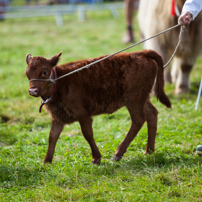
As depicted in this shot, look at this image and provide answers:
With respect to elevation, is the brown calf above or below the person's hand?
below

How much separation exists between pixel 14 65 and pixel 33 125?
4.33 meters

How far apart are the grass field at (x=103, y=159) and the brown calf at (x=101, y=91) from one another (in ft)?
0.89

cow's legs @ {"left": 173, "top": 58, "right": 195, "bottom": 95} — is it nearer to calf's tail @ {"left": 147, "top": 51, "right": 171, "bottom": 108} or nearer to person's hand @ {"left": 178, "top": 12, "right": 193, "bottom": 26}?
calf's tail @ {"left": 147, "top": 51, "right": 171, "bottom": 108}

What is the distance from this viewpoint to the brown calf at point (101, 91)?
420 centimetres

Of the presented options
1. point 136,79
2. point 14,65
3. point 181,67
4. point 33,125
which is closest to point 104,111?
point 136,79

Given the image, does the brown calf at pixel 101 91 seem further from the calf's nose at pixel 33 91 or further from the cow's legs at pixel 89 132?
the calf's nose at pixel 33 91

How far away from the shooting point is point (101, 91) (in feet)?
14.1

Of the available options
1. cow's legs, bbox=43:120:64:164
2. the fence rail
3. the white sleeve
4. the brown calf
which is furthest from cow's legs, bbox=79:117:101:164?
the fence rail

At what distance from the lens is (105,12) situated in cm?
1927

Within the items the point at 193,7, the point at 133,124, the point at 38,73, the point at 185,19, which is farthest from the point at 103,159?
the point at 193,7

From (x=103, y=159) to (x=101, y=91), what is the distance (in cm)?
81

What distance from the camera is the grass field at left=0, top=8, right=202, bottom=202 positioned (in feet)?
11.5

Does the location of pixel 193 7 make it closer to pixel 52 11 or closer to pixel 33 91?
pixel 33 91

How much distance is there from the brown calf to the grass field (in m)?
0.27
